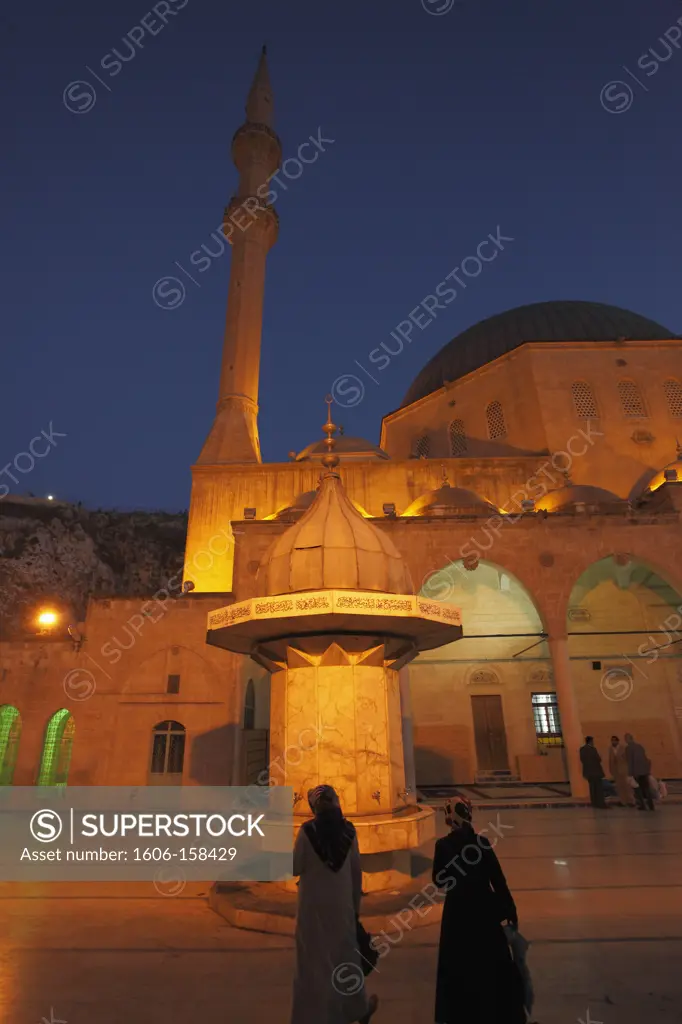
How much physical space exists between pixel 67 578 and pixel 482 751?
31280 millimetres

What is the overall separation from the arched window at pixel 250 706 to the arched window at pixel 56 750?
161 inches

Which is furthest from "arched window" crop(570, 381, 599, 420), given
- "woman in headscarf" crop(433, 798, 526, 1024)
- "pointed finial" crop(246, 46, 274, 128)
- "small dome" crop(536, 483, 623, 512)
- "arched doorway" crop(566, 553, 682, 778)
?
"woman in headscarf" crop(433, 798, 526, 1024)

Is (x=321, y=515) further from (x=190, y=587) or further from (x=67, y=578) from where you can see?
(x=67, y=578)

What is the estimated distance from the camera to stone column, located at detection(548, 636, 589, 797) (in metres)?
12.0

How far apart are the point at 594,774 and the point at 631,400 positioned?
13.9 metres

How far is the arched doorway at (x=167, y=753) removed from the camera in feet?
43.4

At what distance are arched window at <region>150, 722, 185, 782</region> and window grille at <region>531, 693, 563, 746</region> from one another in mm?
9710

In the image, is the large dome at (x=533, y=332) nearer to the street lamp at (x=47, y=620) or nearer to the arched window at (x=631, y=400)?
the arched window at (x=631, y=400)

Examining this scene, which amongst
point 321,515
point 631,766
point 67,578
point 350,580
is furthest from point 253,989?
point 67,578

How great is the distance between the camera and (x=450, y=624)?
5613mm

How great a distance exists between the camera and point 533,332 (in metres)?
22.5

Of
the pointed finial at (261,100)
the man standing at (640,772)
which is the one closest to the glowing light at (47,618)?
the man standing at (640,772)

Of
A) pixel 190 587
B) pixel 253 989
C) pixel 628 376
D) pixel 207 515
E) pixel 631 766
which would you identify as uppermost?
pixel 628 376

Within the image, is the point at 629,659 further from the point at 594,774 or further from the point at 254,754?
the point at 254,754
